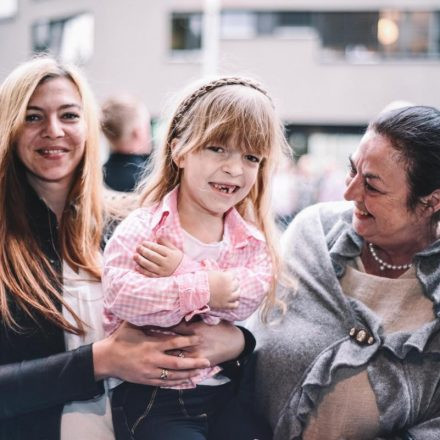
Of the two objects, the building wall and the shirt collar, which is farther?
the building wall

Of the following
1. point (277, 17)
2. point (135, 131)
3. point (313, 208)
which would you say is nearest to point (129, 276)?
point (313, 208)

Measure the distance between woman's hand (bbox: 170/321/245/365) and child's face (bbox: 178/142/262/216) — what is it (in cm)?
29

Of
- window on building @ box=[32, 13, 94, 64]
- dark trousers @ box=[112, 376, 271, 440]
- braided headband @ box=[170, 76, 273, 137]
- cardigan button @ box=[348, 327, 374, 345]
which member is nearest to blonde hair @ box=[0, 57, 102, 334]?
dark trousers @ box=[112, 376, 271, 440]

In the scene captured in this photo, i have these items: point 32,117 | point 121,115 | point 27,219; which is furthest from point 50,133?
point 121,115

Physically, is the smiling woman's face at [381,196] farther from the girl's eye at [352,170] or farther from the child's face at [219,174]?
the child's face at [219,174]

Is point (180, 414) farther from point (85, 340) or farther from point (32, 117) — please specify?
point (32, 117)

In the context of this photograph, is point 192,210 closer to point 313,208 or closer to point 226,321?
point 226,321

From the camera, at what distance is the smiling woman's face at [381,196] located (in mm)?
1711

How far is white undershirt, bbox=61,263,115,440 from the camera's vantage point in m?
1.66

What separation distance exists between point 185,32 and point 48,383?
1264 cm

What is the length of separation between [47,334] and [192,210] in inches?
19.0

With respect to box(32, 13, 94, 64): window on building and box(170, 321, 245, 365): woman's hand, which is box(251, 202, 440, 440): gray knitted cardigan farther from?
box(32, 13, 94, 64): window on building

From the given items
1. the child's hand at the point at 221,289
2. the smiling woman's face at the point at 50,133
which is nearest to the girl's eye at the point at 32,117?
the smiling woman's face at the point at 50,133

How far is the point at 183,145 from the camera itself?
5.30 feet
